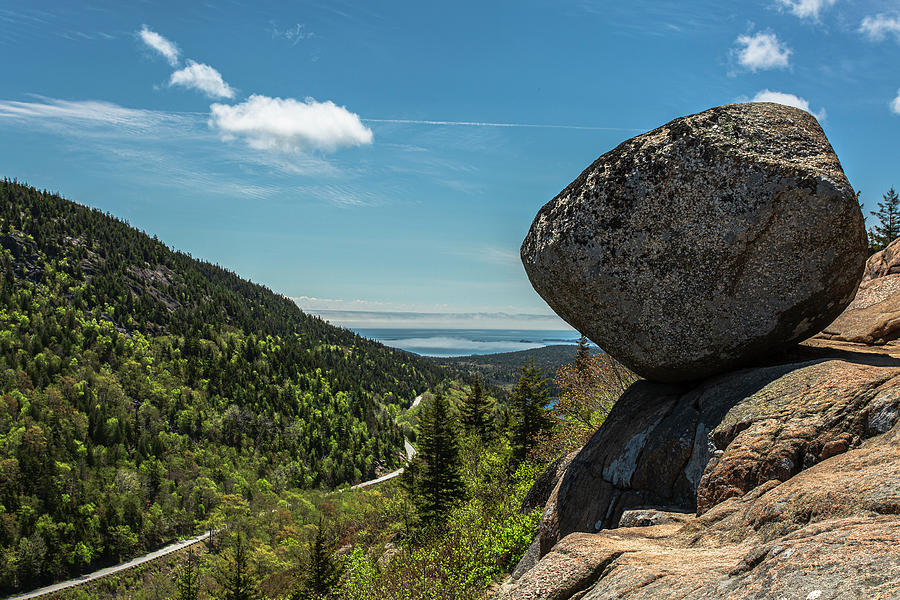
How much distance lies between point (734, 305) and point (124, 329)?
20132 centimetres

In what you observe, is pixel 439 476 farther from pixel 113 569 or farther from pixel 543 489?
pixel 113 569

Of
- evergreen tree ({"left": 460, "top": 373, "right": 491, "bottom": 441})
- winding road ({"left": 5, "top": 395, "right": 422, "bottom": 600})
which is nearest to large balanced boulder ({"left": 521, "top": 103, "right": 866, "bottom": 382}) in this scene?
evergreen tree ({"left": 460, "top": 373, "right": 491, "bottom": 441})

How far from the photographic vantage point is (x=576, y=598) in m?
6.38

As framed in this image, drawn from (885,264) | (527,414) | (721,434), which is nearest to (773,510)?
(721,434)

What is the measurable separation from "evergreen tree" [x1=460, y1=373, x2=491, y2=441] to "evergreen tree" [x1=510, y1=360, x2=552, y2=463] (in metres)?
5.69

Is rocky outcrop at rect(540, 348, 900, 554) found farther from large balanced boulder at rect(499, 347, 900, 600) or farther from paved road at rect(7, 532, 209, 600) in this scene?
paved road at rect(7, 532, 209, 600)

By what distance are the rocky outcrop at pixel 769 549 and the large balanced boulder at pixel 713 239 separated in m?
3.32

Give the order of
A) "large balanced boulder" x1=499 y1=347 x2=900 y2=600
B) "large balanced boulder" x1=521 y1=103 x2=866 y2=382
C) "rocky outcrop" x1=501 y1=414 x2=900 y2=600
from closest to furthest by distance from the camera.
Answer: "rocky outcrop" x1=501 y1=414 x2=900 y2=600
"large balanced boulder" x1=499 y1=347 x2=900 y2=600
"large balanced boulder" x1=521 y1=103 x2=866 y2=382

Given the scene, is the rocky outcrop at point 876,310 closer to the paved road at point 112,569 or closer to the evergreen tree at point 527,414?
the evergreen tree at point 527,414

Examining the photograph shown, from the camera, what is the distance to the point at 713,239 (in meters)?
9.36

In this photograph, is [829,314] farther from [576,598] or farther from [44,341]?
[44,341]

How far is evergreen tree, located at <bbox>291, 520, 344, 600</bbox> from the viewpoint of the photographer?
2930 centimetres

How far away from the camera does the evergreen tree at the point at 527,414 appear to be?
1582 inches

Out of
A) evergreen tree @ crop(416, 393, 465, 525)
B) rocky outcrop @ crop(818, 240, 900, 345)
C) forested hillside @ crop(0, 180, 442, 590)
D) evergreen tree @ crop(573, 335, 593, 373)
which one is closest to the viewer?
rocky outcrop @ crop(818, 240, 900, 345)
